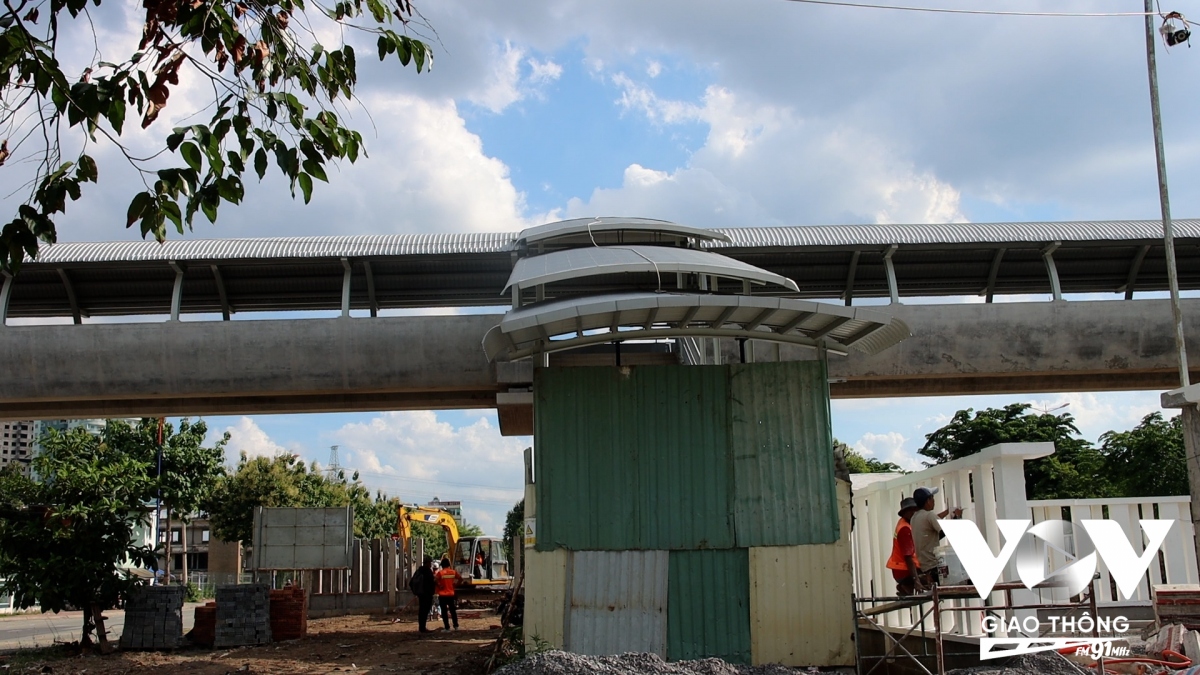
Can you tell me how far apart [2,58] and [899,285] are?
46.1 ft

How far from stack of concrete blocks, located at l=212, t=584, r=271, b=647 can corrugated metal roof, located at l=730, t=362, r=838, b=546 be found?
9.41m

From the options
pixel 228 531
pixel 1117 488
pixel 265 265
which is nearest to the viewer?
pixel 265 265

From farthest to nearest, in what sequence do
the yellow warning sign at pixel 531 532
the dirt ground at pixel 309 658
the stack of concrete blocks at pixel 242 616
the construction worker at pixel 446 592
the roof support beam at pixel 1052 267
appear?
1. the construction worker at pixel 446 592
2. the stack of concrete blocks at pixel 242 616
3. the roof support beam at pixel 1052 267
4. the dirt ground at pixel 309 658
5. the yellow warning sign at pixel 531 532

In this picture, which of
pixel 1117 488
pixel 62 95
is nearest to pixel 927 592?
pixel 62 95

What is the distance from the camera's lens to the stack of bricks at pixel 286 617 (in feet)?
55.4

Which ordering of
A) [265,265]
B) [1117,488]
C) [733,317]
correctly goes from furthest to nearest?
[1117,488], [265,265], [733,317]

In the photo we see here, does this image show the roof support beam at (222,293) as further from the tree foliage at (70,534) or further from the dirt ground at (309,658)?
the dirt ground at (309,658)

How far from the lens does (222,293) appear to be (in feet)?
52.7

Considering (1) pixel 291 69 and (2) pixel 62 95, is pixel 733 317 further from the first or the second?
(2) pixel 62 95

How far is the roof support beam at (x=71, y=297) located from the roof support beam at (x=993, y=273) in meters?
14.3

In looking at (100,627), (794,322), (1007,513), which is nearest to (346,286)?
(100,627)

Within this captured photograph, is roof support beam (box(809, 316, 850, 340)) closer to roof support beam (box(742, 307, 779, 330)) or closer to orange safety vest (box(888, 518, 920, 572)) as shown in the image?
roof support beam (box(742, 307, 779, 330))

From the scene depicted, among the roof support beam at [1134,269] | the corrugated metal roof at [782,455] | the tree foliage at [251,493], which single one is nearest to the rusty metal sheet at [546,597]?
the corrugated metal roof at [782,455]

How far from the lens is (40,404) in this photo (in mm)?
16391
